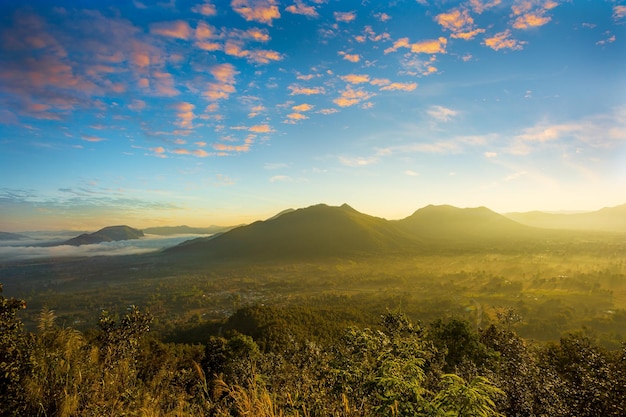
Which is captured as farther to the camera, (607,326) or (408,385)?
(607,326)

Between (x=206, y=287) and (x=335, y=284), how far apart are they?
7183 cm

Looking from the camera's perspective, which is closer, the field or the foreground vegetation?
the foreground vegetation

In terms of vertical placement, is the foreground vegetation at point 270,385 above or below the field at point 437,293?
above

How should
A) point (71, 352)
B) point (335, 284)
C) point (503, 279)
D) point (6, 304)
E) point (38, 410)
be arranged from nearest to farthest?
A: point (38, 410), point (6, 304), point (71, 352), point (503, 279), point (335, 284)

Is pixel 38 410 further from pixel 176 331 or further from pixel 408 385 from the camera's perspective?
pixel 176 331

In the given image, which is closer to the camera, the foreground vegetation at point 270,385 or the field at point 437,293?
the foreground vegetation at point 270,385

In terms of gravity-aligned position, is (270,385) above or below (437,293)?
above

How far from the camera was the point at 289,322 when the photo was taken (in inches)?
2815

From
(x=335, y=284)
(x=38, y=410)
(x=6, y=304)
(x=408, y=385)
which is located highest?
(x=6, y=304)

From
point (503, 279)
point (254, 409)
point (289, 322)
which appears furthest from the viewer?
point (503, 279)

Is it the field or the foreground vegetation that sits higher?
the foreground vegetation

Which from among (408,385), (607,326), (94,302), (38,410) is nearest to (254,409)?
(408,385)

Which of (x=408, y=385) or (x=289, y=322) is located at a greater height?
(x=408, y=385)

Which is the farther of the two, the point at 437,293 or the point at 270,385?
the point at 437,293
